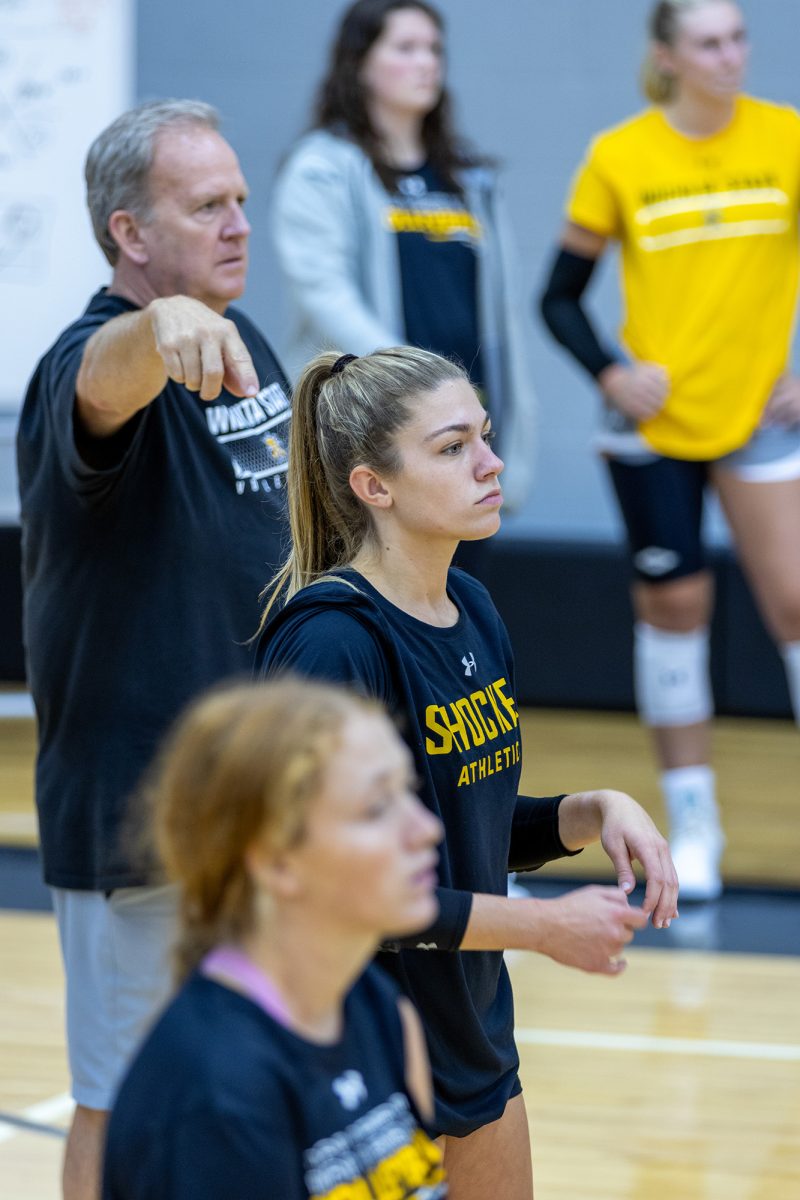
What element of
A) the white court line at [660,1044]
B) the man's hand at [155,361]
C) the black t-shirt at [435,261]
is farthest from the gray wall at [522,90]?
the man's hand at [155,361]

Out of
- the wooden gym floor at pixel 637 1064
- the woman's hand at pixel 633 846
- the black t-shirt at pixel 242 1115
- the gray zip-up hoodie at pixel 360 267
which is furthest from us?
the gray zip-up hoodie at pixel 360 267

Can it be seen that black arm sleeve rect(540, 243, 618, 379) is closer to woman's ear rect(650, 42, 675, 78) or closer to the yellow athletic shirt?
the yellow athletic shirt

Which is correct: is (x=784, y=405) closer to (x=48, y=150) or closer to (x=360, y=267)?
(x=360, y=267)

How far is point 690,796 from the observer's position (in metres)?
4.16

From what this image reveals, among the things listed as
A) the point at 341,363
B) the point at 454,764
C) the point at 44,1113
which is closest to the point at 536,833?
the point at 454,764

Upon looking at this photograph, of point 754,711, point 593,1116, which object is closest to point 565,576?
point 754,711

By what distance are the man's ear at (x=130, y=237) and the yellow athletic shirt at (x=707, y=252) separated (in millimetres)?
2092

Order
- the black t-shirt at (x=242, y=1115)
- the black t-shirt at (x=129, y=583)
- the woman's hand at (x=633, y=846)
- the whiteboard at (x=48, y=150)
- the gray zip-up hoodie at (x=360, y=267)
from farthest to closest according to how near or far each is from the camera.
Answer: the whiteboard at (x=48, y=150) < the gray zip-up hoodie at (x=360, y=267) < the black t-shirt at (x=129, y=583) < the woman's hand at (x=633, y=846) < the black t-shirt at (x=242, y=1115)

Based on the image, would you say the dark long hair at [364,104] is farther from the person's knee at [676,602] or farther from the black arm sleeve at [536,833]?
the black arm sleeve at [536,833]

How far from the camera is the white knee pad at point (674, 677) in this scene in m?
4.20

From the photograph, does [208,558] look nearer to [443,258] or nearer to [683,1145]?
[683,1145]

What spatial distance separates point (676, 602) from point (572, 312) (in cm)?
71

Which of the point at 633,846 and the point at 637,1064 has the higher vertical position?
the point at 633,846

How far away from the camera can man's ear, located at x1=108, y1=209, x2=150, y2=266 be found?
2240 mm
